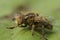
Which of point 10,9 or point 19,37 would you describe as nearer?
point 19,37

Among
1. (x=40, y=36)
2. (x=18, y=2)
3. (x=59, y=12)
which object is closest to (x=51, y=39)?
(x=40, y=36)

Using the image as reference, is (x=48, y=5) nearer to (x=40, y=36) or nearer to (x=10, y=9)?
(x=10, y=9)

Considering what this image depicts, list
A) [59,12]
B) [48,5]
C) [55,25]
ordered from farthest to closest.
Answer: [48,5]
[59,12]
[55,25]

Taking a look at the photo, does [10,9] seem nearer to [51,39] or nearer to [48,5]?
[48,5]

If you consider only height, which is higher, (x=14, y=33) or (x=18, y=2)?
(x=18, y=2)

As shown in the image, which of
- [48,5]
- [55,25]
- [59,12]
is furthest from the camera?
[48,5]

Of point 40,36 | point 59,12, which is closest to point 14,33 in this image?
point 40,36
